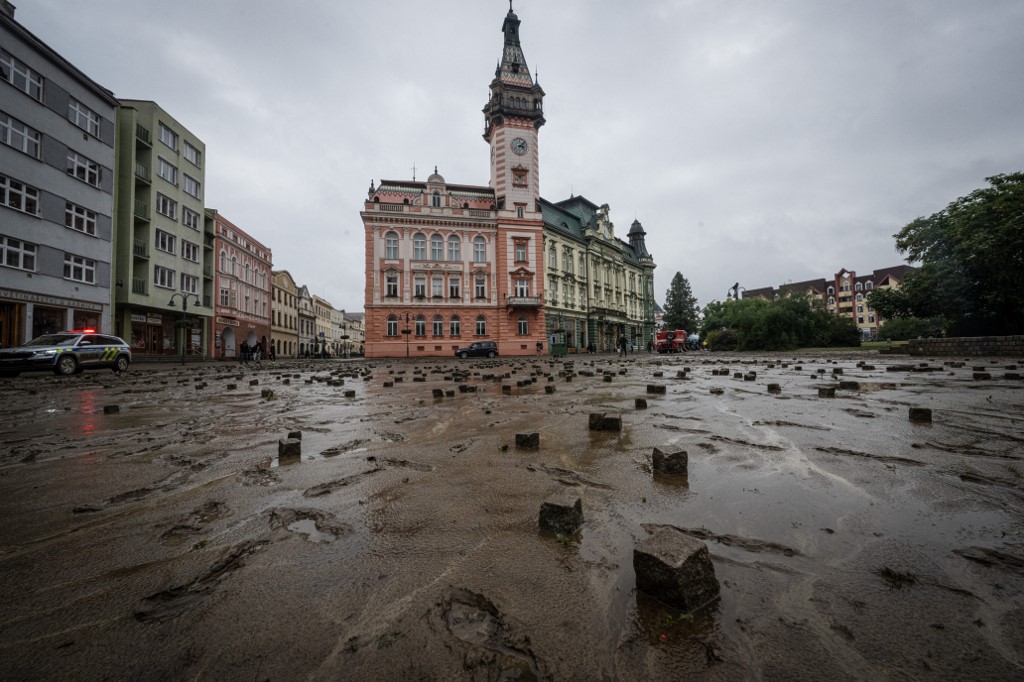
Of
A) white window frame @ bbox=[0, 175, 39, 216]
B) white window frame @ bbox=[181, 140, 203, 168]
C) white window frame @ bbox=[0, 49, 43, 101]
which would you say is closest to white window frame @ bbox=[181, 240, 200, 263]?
white window frame @ bbox=[181, 140, 203, 168]

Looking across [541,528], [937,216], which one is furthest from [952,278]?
[541,528]

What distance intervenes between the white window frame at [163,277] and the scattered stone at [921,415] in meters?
40.5

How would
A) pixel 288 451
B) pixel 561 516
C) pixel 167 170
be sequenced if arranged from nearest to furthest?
pixel 561 516 < pixel 288 451 < pixel 167 170

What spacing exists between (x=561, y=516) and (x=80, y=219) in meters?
34.1

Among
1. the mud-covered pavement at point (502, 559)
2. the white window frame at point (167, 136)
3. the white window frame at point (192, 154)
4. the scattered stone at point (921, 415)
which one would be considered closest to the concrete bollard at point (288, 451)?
the mud-covered pavement at point (502, 559)

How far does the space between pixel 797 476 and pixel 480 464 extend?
Result: 6.73 ft

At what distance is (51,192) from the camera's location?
22516mm

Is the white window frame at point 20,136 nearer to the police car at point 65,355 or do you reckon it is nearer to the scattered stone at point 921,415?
the police car at point 65,355

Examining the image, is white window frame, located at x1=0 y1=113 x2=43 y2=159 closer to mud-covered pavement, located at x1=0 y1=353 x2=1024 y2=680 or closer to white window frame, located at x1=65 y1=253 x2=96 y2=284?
white window frame, located at x1=65 y1=253 x2=96 y2=284

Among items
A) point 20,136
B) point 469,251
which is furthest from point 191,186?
point 469,251

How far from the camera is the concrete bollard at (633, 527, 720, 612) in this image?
1.37 meters

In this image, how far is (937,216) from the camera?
30.9 m

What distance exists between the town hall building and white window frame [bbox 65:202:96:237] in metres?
17.8

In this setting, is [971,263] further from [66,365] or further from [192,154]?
[192,154]
